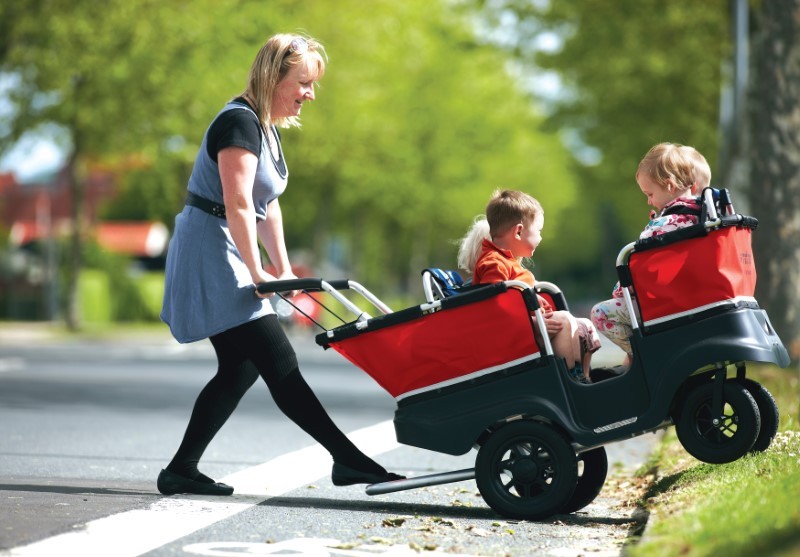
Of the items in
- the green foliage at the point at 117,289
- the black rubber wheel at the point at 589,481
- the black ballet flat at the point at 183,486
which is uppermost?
the green foliage at the point at 117,289

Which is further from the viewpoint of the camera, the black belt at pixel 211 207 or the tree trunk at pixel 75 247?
the tree trunk at pixel 75 247

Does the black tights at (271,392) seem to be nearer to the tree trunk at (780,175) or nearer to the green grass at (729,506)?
the green grass at (729,506)

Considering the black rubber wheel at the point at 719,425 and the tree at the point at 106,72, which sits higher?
the tree at the point at 106,72

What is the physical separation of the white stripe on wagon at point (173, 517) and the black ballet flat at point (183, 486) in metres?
0.05

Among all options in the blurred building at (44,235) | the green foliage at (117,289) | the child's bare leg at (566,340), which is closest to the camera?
the child's bare leg at (566,340)

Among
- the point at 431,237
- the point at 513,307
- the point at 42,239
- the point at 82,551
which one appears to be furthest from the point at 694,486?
the point at 431,237

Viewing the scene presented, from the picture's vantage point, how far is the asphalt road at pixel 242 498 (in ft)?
16.5

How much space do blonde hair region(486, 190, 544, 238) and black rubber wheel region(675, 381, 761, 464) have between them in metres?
1.03

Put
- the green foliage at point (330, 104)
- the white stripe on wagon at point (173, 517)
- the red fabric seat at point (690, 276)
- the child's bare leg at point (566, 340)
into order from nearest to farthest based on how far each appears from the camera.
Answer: the white stripe on wagon at point (173, 517) < the red fabric seat at point (690, 276) < the child's bare leg at point (566, 340) < the green foliage at point (330, 104)

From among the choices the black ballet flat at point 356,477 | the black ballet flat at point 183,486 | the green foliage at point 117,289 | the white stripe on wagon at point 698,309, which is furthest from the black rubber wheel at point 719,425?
the green foliage at point 117,289

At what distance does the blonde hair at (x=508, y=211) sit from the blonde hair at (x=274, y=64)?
3.28ft

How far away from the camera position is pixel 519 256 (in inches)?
234

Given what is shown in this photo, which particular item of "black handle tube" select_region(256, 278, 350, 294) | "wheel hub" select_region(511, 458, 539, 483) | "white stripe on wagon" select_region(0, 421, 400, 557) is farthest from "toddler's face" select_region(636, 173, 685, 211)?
"white stripe on wagon" select_region(0, 421, 400, 557)

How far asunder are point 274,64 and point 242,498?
6.52 ft
